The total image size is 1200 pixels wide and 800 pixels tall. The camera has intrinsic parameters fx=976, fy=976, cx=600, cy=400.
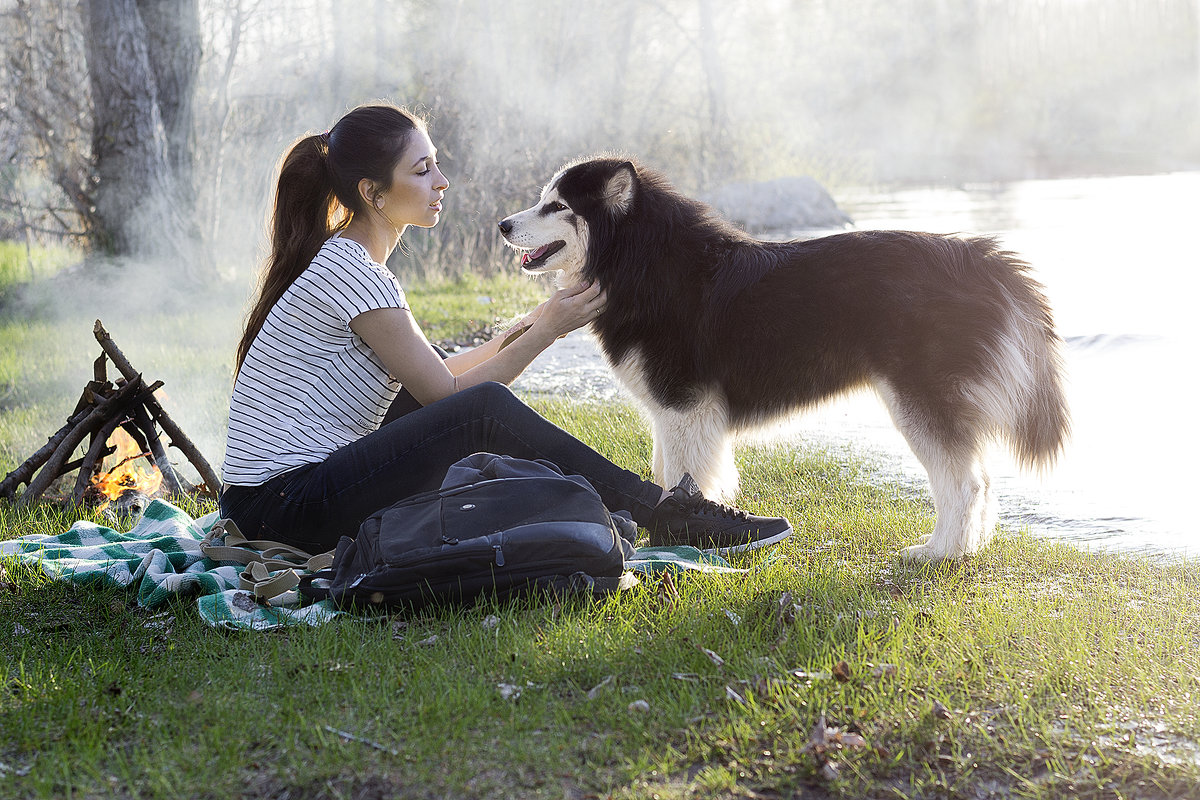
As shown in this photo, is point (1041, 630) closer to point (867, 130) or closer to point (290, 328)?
point (290, 328)

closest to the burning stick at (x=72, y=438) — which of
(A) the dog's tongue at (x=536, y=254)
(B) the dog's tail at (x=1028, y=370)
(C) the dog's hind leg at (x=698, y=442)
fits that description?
(A) the dog's tongue at (x=536, y=254)

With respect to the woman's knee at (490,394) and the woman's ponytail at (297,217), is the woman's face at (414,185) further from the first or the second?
the woman's knee at (490,394)

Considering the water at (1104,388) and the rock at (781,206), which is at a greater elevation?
the rock at (781,206)

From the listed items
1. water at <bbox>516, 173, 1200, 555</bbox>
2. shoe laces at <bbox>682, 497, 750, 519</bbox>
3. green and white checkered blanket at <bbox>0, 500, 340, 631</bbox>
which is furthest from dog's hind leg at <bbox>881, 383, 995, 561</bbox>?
green and white checkered blanket at <bbox>0, 500, 340, 631</bbox>

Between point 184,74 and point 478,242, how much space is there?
12.9 ft

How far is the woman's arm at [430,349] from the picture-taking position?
3.10m

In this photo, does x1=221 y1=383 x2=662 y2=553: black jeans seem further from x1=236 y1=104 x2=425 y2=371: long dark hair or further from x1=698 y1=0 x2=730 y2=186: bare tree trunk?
x1=698 y1=0 x2=730 y2=186: bare tree trunk

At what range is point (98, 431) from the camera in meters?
4.20

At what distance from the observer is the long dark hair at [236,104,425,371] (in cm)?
322

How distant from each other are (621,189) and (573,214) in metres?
0.21

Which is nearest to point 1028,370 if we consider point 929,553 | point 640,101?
point 929,553

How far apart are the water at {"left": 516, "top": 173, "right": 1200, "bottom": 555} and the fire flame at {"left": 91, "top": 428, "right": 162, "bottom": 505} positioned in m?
2.82

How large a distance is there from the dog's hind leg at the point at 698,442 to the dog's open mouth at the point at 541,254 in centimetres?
74

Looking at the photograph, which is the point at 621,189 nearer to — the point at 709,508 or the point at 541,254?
the point at 541,254
